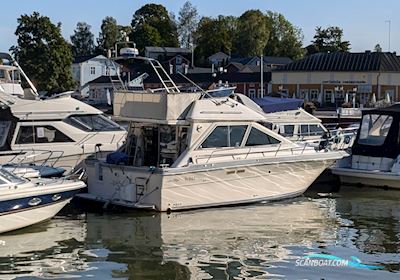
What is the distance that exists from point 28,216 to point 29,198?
0.46 metres

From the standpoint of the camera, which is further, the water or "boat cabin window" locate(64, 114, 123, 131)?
"boat cabin window" locate(64, 114, 123, 131)

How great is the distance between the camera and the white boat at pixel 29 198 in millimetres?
13570

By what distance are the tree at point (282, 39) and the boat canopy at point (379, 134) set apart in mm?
87115

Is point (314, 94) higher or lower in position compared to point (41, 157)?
higher

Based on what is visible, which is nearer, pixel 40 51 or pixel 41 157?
pixel 41 157

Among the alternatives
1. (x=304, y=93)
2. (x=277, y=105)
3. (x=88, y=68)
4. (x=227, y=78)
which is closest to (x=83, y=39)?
(x=88, y=68)

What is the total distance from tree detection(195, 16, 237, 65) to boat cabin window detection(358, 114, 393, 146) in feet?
291

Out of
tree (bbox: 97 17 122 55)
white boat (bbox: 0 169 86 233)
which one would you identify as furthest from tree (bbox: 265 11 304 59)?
white boat (bbox: 0 169 86 233)

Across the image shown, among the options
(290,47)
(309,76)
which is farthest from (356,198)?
(290,47)

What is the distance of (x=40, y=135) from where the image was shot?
19.0 m

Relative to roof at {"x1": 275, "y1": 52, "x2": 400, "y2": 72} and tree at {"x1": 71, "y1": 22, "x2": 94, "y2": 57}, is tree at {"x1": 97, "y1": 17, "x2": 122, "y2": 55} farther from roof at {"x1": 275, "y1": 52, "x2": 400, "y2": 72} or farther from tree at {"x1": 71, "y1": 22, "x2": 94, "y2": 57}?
roof at {"x1": 275, "y1": 52, "x2": 400, "y2": 72}

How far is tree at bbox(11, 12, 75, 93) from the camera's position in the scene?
2482 inches

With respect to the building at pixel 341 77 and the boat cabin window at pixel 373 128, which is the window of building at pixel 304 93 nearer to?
the building at pixel 341 77

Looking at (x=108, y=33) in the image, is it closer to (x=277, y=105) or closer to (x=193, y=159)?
(x=277, y=105)
